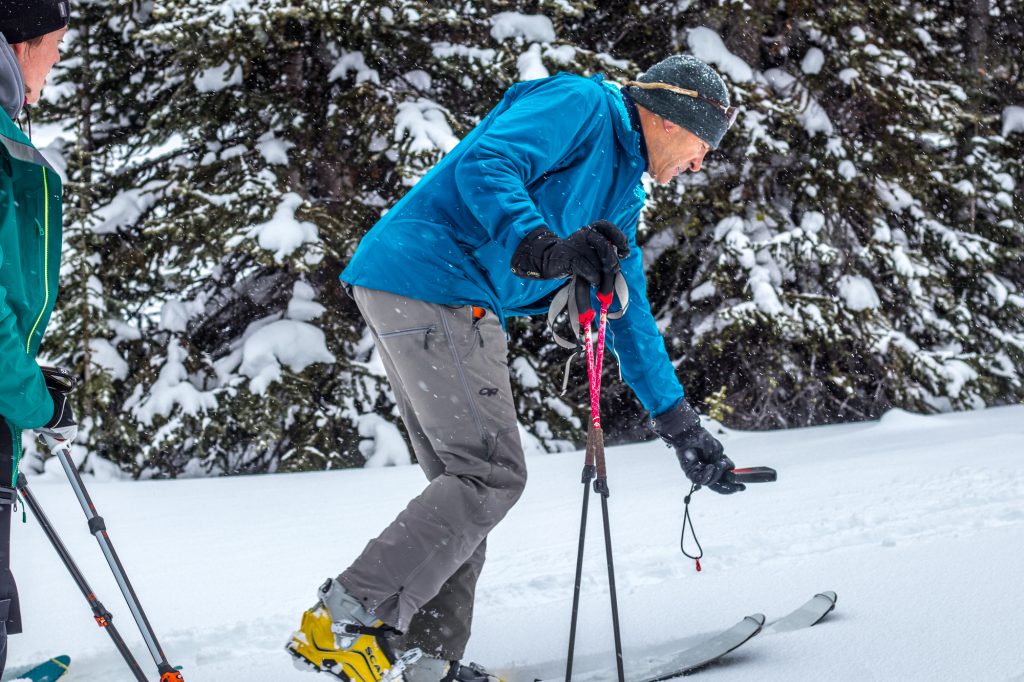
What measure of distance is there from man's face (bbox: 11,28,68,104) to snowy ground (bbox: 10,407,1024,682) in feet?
5.59

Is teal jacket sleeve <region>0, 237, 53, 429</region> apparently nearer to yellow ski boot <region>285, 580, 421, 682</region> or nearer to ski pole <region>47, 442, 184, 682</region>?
ski pole <region>47, 442, 184, 682</region>

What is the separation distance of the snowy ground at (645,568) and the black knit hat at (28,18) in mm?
1802

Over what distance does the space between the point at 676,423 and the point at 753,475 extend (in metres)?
0.32

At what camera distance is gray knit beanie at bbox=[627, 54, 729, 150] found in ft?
7.60

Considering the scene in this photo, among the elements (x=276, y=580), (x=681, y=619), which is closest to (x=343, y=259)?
(x=276, y=580)

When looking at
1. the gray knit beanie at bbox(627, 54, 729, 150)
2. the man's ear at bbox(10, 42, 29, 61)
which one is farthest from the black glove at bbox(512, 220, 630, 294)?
the man's ear at bbox(10, 42, 29, 61)

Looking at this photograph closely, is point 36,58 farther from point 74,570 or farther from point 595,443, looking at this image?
point 595,443

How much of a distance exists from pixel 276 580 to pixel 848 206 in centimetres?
712

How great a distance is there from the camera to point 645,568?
3254 mm

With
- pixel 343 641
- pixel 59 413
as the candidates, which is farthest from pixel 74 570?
pixel 343 641

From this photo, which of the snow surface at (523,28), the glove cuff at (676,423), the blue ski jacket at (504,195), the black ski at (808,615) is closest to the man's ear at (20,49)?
the blue ski jacket at (504,195)

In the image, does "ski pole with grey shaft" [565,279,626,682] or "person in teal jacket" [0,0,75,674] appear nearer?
"person in teal jacket" [0,0,75,674]

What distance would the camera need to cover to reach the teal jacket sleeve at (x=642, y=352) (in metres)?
2.61

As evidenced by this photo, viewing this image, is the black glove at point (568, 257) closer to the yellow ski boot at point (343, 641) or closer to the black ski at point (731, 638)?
the yellow ski boot at point (343, 641)
